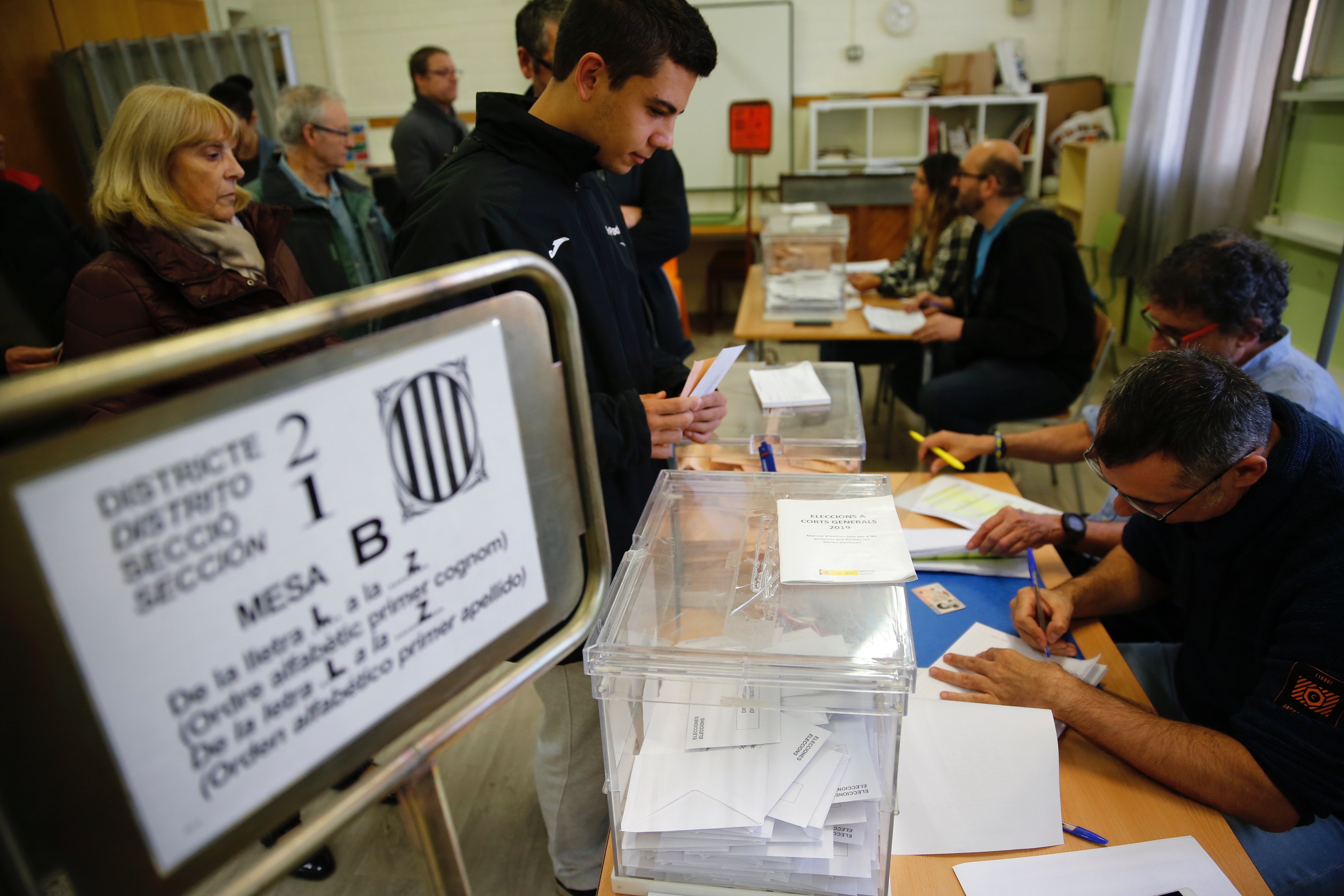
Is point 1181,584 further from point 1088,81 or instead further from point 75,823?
point 1088,81

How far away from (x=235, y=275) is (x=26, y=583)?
142cm

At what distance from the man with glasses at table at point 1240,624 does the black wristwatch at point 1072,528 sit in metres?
0.29

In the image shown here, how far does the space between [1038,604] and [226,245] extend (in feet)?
5.55

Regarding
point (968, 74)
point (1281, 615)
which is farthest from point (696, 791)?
point (968, 74)

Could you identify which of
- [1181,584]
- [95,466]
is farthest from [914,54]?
[95,466]

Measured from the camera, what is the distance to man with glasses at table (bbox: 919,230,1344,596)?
159cm

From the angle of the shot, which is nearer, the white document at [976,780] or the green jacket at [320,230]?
the white document at [976,780]

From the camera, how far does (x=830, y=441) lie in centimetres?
164

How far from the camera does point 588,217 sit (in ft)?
4.62

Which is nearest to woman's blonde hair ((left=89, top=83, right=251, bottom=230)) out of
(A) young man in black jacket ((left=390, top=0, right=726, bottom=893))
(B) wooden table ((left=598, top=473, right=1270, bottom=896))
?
(A) young man in black jacket ((left=390, top=0, right=726, bottom=893))

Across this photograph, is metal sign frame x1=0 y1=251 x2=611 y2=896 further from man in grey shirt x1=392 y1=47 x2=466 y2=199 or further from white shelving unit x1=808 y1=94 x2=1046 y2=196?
white shelving unit x1=808 y1=94 x2=1046 y2=196

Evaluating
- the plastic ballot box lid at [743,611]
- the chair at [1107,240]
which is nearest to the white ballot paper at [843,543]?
the plastic ballot box lid at [743,611]

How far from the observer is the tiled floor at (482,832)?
1.75 m

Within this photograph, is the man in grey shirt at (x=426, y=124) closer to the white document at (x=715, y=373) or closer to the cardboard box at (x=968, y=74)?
the white document at (x=715, y=373)
